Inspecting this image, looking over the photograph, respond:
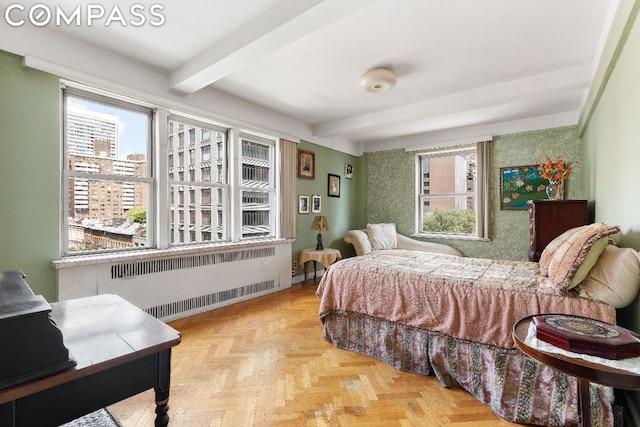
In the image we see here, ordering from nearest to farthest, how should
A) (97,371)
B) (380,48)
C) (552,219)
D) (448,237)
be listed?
(97,371)
(380,48)
(552,219)
(448,237)

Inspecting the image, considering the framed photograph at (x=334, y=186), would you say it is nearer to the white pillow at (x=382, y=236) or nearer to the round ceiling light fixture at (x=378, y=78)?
the white pillow at (x=382, y=236)

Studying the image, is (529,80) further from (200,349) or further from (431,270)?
(200,349)

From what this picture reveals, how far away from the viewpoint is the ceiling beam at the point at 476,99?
118 inches

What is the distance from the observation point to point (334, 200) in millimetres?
5531

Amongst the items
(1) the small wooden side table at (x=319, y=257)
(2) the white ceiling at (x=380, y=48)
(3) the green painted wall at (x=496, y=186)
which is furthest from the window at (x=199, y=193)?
(3) the green painted wall at (x=496, y=186)

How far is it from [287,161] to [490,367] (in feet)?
11.7

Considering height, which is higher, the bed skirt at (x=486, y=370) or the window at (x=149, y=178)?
the window at (x=149, y=178)

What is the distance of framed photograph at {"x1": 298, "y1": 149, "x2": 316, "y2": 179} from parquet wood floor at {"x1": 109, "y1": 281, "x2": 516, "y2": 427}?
2.71 meters

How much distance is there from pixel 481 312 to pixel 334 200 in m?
3.79

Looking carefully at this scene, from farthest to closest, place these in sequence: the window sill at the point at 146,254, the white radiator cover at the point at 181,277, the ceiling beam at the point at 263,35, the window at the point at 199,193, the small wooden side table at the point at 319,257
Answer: the small wooden side table at the point at 319,257, the window at the point at 199,193, the white radiator cover at the point at 181,277, the window sill at the point at 146,254, the ceiling beam at the point at 263,35

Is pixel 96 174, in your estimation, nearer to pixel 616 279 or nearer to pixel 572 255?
pixel 572 255

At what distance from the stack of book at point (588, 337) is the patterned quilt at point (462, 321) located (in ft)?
1.85

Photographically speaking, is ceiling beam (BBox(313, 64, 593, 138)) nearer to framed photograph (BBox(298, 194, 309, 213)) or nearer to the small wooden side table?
framed photograph (BBox(298, 194, 309, 213))

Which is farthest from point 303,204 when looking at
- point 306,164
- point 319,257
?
point 319,257
